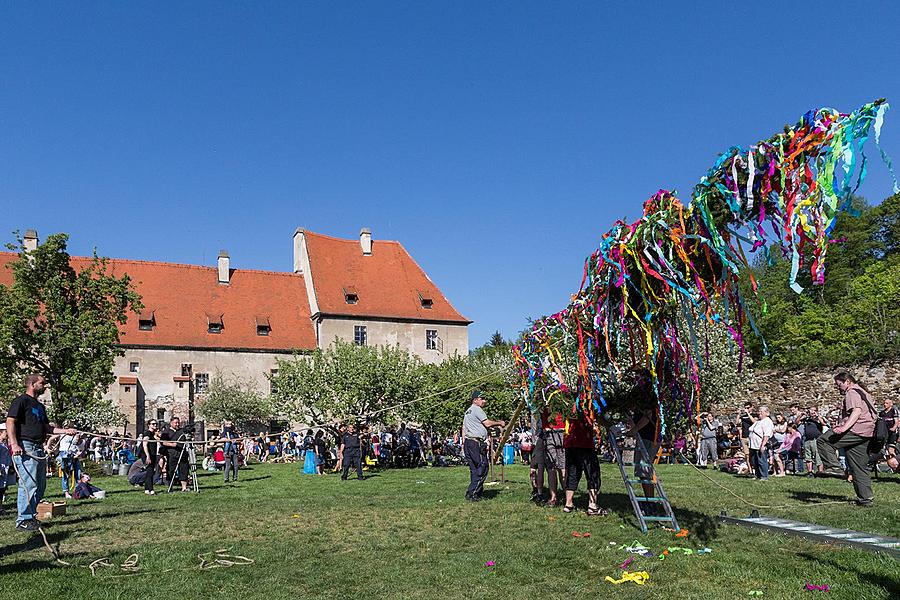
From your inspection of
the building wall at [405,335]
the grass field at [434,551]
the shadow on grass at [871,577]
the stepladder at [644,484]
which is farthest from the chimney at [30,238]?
the shadow on grass at [871,577]

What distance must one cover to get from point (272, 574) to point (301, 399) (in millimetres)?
23251

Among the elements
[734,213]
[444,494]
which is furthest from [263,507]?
[734,213]

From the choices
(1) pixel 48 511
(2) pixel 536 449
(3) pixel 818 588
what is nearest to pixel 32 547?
(1) pixel 48 511

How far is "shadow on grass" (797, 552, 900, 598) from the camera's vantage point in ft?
18.4

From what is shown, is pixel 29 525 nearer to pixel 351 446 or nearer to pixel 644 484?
pixel 644 484

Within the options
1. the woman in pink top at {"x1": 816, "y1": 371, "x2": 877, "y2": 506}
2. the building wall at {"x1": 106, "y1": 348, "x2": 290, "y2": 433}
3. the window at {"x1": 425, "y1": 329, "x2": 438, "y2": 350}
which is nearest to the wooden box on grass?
the woman in pink top at {"x1": 816, "y1": 371, "x2": 877, "y2": 506}

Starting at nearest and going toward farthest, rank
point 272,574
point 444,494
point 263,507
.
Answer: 1. point 272,574
2. point 263,507
3. point 444,494

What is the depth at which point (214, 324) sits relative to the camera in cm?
4894

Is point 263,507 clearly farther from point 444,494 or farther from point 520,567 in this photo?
point 520,567

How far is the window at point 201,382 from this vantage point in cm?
4725

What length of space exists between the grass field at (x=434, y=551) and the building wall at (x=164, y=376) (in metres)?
34.5

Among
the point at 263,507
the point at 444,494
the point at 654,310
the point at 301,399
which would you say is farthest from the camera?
the point at 301,399

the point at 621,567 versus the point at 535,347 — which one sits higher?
the point at 535,347

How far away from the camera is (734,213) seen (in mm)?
6656
